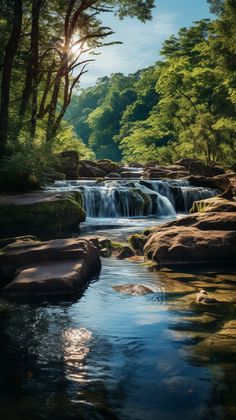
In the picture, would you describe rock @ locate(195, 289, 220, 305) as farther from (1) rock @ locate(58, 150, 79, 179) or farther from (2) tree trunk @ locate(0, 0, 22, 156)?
(1) rock @ locate(58, 150, 79, 179)

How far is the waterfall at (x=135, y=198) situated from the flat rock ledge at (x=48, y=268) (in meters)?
10.5

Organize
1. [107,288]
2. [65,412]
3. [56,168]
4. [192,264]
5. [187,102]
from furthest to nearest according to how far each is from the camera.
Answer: [187,102]
[56,168]
[192,264]
[107,288]
[65,412]

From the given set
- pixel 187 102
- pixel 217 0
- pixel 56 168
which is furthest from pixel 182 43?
pixel 56 168

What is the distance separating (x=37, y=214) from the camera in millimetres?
14180

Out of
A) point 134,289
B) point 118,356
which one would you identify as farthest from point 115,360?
point 134,289

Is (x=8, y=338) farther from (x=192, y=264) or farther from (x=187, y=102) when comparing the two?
(x=187, y=102)

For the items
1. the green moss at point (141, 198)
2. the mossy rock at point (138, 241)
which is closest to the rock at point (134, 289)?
the mossy rock at point (138, 241)

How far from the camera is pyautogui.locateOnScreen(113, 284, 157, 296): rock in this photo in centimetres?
777

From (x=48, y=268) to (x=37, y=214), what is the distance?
258 inches

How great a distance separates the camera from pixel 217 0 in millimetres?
30094

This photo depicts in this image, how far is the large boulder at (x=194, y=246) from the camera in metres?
9.95

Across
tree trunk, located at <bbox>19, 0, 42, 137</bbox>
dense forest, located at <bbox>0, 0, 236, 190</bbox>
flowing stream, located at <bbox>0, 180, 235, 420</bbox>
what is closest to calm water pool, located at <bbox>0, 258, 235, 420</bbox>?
flowing stream, located at <bbox>0, 180, 235, 420</bbox>

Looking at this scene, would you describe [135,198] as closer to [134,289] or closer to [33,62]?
[33,62]

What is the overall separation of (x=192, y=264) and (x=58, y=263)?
330 cm
